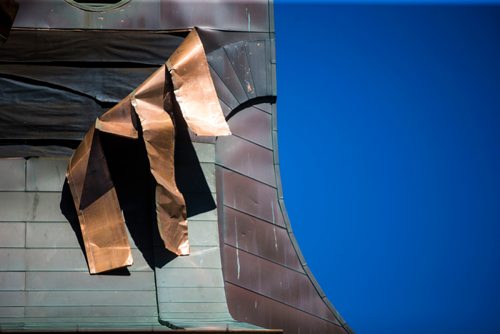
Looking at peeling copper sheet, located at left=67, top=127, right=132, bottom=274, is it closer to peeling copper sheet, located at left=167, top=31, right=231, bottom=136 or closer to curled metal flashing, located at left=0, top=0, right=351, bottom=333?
curled metal flashing, located at left=0, top=0, right=351, bottom=333

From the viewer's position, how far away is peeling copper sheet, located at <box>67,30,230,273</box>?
23.1m

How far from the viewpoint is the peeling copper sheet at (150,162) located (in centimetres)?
2306

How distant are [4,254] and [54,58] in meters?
3.57

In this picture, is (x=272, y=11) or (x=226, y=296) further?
(x=272, y=11)

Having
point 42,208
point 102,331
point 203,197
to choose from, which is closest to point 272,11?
point 203,197

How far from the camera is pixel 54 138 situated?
2409cm

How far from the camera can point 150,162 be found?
23.2 m

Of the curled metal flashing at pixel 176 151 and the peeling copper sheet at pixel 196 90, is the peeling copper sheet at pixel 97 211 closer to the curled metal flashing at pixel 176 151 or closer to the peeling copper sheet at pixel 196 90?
the curled metal flashing at pixel 176 151

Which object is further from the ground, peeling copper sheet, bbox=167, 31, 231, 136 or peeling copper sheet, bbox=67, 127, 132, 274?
peeling copper sheet, bbox=167, 31, 231, 136

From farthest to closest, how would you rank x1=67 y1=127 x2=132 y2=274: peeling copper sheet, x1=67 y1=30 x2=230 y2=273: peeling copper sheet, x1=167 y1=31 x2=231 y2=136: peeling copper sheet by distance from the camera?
1. x1=167 y1=31 x2=231 y2=136: peeling copper sheet
2. x1=67 y1=30 x2=230 y2=273: peeling copper sheet
3. x1=67 y1=127 x2=132 y2=274: peeling copper sheet

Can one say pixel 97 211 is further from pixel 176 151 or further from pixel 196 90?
pixel 196 90

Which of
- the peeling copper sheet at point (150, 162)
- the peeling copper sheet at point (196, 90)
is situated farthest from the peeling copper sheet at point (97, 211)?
the peeling copper sheet at point (196, 90)

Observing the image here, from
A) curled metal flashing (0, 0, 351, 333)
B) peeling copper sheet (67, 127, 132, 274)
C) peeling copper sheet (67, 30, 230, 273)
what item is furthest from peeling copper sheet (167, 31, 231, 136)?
peeling copper sheet (67, 127, 132, 274)

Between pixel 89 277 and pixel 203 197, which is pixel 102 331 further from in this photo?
pixel 203 197
